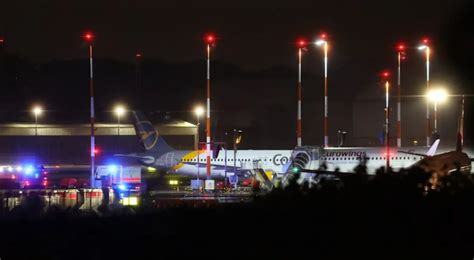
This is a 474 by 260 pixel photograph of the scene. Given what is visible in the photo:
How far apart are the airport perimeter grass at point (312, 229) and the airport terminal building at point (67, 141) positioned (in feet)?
290

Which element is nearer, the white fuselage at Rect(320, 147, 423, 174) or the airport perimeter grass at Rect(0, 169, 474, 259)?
the airport perimeter grass at Rect(0, 169, 474, 259)

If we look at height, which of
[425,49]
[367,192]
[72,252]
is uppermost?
[425,49]

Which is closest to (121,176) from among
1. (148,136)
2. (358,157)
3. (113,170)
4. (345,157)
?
(113,170)

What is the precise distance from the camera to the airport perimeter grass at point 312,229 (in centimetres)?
1464

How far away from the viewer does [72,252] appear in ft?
55.6

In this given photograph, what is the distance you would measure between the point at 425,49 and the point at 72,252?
191 feet

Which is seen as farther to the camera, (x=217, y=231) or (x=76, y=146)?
(x=76, y=146)

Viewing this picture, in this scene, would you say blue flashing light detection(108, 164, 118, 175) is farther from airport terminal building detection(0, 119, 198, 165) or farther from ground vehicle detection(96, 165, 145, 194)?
airport terminal building detection(0, 119, 198, 165)

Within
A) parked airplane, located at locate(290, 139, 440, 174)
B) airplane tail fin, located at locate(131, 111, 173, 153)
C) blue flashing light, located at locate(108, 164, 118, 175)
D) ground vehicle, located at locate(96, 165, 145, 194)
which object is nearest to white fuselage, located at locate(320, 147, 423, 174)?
parked airplane, located at locate(290, 139, 440, 174)

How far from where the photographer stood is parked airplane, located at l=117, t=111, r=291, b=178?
81.1 metres

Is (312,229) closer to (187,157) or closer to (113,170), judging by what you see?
(113,170)

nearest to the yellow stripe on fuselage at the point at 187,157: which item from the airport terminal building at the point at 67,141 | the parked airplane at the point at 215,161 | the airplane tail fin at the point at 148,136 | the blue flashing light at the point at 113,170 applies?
the parked airplane at the point at 215,161

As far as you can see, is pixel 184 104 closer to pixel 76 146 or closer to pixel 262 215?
pixel 76 146

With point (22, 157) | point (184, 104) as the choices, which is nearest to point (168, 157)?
point (22, 157)
